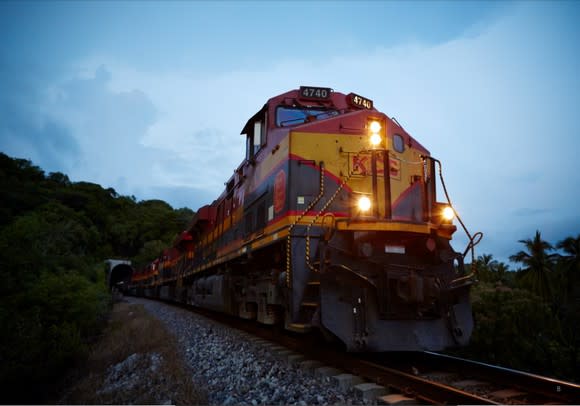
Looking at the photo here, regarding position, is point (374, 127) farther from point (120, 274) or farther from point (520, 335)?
point (120, 274)

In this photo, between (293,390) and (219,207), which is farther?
(219,207)

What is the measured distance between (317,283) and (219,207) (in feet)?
23.6

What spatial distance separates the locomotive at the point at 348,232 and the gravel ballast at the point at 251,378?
53cm

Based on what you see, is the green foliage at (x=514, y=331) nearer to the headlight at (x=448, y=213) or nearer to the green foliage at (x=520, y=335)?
the green foliage at (x=520, y=335)

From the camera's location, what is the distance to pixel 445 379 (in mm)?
4578

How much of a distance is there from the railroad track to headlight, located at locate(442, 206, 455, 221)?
1.77m

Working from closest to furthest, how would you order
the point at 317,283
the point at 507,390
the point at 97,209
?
the point at 507,390
the point at 317,283
the point at 97,209

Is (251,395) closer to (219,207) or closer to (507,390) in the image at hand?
(507,390)

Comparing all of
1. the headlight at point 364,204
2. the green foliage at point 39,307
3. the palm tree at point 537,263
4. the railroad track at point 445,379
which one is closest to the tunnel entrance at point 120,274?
the green foliage at point 39,307

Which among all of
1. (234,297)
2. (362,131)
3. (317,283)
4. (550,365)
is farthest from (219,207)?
(550,365)

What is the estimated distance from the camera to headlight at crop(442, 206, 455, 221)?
215 inches

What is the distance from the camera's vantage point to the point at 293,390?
415cm

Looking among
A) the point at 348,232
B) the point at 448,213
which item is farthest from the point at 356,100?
the point at 348,232

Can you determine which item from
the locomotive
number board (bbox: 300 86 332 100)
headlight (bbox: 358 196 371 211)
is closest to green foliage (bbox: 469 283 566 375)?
the locomotive
